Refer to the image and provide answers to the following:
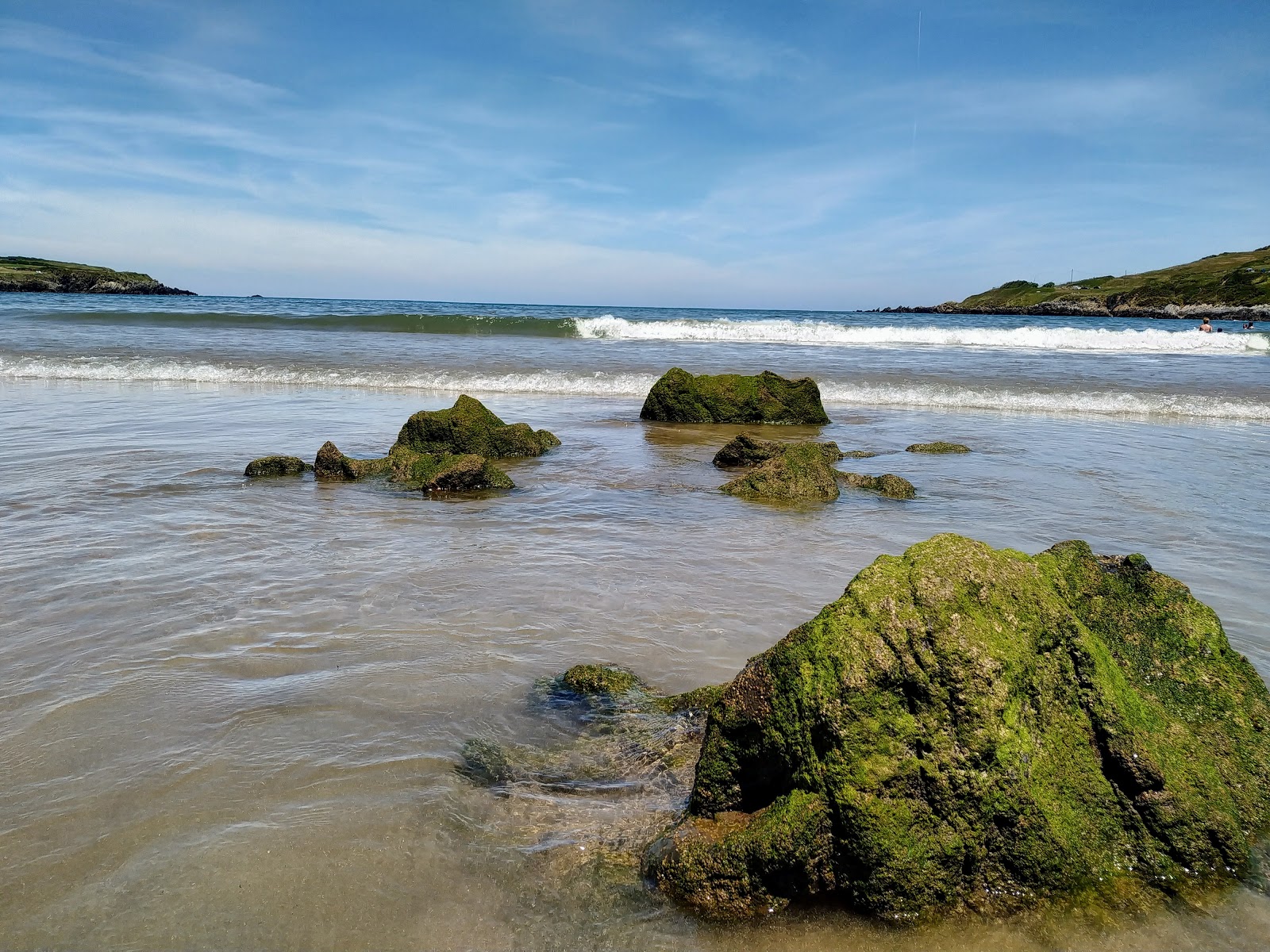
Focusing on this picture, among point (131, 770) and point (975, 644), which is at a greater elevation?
point (975, 644)

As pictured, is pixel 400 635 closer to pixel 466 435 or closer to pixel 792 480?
pixel 792 480

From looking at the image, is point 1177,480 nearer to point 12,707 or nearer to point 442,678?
point 442,678

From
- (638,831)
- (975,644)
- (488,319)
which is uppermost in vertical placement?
(488,319)

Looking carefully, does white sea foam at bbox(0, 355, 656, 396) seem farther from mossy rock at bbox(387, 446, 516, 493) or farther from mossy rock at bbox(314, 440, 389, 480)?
mossy rock at bbox(387, 446, 516, 493)

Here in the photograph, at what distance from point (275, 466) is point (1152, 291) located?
335 feet

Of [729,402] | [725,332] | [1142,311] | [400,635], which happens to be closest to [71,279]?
[725,332]

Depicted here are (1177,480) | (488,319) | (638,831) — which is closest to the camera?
(638,831)

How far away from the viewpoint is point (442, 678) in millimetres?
3883

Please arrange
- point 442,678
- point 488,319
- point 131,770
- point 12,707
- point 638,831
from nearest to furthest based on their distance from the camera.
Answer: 1. point 638,831
2. point 131,770
3. point 12,707
4. point 442,678
5. point 488,319

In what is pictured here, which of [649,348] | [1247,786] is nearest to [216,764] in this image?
[1247,786]

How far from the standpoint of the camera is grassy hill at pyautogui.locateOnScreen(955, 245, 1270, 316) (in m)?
80.2

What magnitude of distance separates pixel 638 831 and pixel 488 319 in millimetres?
36391

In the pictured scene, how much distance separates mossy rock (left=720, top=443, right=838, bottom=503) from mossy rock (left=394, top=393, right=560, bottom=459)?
119 inches

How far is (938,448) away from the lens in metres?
10.7
